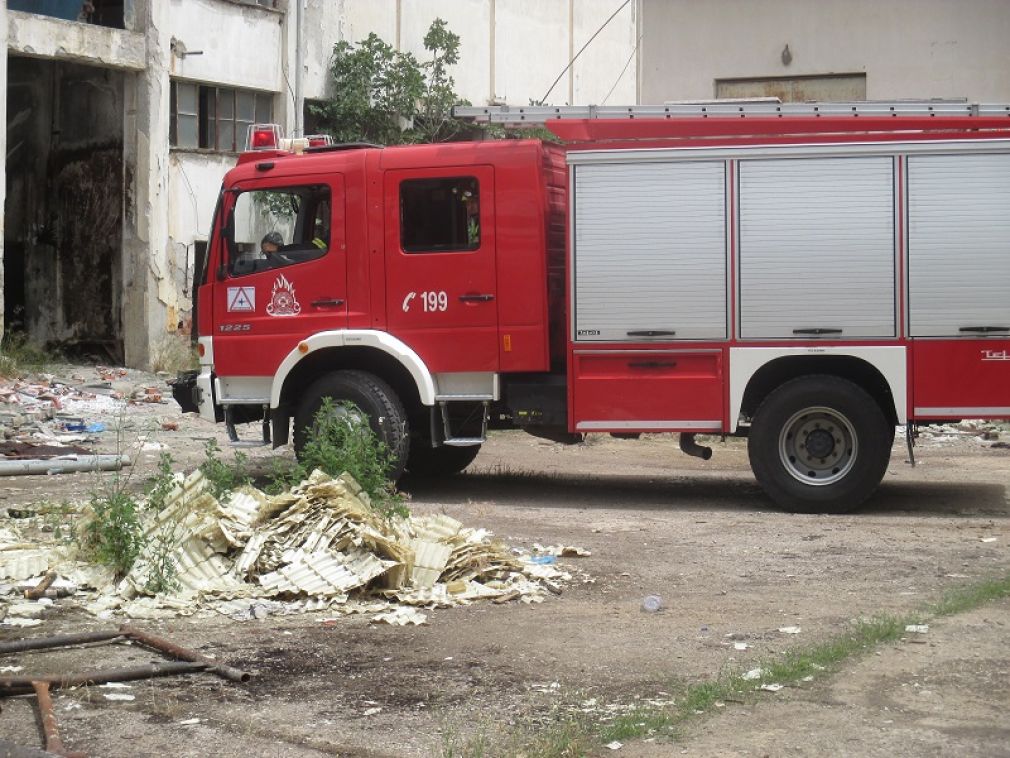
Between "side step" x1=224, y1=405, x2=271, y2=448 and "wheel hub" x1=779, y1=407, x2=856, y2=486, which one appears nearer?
"wheel hub" x1=779, y1=407, x2=856, y2=486

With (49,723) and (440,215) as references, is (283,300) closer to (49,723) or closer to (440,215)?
(440,215)

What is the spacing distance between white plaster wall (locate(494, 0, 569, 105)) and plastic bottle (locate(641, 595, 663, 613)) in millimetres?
22675

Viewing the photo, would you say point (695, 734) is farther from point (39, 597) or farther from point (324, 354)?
point (324, 354)

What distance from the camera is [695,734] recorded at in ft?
16.6

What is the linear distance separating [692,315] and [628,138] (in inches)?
56.5

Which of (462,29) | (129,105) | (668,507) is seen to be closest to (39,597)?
(668,507)

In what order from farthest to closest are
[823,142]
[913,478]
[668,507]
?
1. [913,478]
2. [668,507]
3. [823,142]

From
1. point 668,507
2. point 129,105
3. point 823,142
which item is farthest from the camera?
point 129,105

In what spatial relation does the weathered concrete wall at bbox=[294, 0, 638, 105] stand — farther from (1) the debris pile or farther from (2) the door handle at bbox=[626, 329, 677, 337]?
(1) the debris pile

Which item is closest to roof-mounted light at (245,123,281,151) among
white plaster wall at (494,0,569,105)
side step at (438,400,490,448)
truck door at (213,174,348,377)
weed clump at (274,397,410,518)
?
truck door at (213,174,348,377)

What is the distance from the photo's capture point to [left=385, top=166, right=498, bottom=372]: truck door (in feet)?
35.9

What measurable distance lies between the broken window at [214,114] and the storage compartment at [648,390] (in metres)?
14.2

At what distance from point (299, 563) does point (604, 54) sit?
2797 centimetres

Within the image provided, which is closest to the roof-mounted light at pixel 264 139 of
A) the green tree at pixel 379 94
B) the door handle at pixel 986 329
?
the door handle at pixel 986 329
